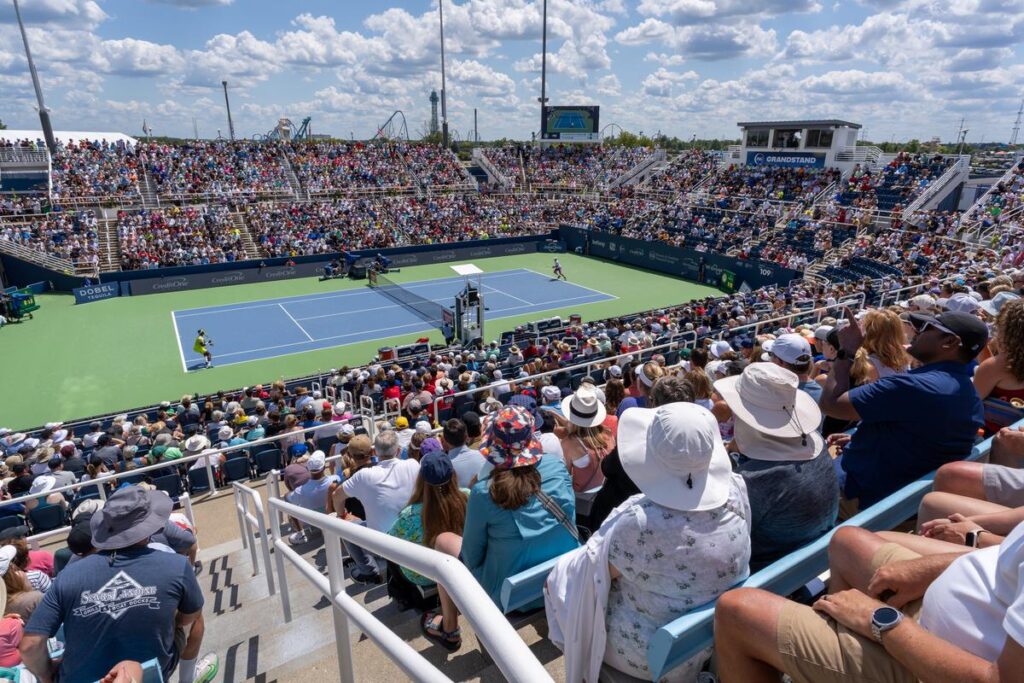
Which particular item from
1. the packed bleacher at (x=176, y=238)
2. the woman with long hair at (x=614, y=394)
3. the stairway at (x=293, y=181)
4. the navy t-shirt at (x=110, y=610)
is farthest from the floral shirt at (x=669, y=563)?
the stairway at (x=293, y=181)

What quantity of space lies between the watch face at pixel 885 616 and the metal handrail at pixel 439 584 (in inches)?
44.9

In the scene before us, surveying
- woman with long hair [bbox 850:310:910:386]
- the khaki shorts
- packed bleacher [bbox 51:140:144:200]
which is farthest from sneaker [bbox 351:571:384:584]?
packed bleacher [bbox 51:140:144:200]

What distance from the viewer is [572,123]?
5778cm

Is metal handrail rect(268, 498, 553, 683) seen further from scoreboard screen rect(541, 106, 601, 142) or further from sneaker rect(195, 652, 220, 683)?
scoreboard screen rect(541, 106, 601, 142)

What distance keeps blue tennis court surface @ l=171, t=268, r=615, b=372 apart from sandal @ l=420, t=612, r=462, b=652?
1860cm

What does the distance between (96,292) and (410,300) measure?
14.3m

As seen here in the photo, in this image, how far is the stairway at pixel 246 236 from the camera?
108 ft

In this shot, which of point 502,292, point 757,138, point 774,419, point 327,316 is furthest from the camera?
point 757,138

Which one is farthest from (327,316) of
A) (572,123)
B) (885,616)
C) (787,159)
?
(572,123)

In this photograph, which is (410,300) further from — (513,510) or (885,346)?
(513,510)

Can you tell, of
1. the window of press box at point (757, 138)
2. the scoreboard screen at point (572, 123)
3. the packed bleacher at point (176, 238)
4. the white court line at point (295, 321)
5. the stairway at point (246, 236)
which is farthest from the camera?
the scoreboard screen at point (572, 123)

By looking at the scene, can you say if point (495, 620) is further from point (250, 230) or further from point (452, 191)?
point (452, 191)

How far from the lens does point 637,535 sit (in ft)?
7.82

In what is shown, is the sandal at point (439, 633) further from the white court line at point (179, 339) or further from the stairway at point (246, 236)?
the stairway at point (246, 236)
